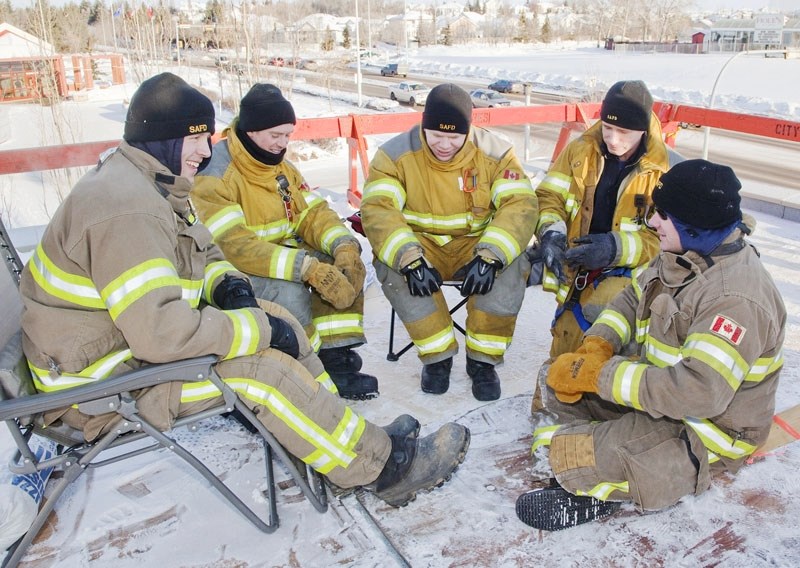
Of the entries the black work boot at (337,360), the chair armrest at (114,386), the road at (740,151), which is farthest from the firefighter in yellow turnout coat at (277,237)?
the road at (740,151)

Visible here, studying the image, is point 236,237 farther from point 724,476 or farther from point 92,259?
point 724,476

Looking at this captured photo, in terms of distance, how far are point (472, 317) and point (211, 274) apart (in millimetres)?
1275

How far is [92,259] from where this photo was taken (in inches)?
70.6

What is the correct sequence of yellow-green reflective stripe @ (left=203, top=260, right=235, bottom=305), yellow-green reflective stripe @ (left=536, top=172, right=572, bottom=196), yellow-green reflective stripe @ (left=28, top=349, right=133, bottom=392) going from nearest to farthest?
1. yellow-green reflective stripe @ (left=28, top=349, right=133, bottom=392)
2. yellow-green reflective stripe @ (left=203, top=260, right=235, bottom=305)
3. yellow-green reflective stripe @ (left=536, top=172, right=572, bottom=196)

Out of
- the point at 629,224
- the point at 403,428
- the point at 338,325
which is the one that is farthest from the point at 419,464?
the point at 629,224

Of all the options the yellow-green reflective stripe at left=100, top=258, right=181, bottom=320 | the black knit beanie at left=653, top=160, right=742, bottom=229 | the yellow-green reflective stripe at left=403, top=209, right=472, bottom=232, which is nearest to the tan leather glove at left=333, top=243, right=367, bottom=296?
the yellow-green reflective stripe at left=403, top=209, right=472, bottom=232

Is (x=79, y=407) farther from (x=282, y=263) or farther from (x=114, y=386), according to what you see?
(x=282, y=263)

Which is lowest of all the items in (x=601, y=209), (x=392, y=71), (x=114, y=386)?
(x=114, y=386)

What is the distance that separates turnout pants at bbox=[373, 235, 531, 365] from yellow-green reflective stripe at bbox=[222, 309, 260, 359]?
1207 mm

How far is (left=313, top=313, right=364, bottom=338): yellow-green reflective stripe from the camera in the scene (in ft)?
10.5

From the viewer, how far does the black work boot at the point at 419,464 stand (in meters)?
2.28

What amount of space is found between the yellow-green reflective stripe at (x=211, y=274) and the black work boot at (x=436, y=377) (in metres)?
1.12

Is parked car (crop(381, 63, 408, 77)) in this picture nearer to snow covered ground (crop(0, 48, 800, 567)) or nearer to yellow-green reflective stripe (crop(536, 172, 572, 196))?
yellow-green reflective stripe (crop(536, 172, 572, 196))

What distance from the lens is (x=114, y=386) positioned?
1.80m
